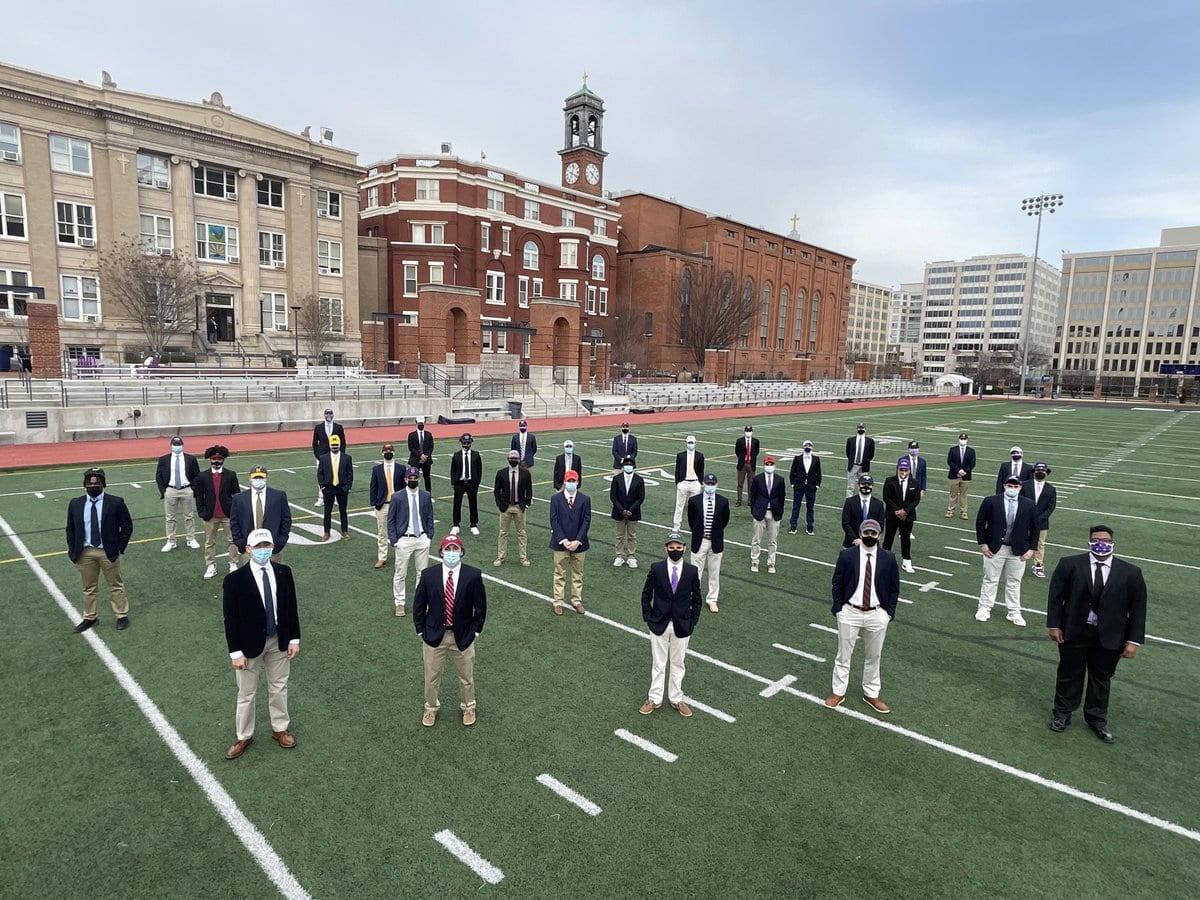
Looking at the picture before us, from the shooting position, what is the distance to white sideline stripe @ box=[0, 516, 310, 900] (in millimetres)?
4793

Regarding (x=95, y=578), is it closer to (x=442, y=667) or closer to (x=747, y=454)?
(x=442, y=667)

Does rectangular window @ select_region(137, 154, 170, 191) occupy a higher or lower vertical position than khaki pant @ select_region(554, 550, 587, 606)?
higher

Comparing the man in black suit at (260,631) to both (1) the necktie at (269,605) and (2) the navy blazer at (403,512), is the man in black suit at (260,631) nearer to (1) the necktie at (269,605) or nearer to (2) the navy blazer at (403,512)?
(1) the necktie at (269,605)

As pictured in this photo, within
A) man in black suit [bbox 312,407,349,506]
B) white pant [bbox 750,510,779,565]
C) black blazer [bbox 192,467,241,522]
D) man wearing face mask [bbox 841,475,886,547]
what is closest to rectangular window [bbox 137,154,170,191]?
man in black suit [bbox 312,407,349,506]

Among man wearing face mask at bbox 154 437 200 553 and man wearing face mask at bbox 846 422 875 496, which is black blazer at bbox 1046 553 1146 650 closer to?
man wearing face mask at bbox 846 422 875 496

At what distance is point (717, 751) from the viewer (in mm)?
6406

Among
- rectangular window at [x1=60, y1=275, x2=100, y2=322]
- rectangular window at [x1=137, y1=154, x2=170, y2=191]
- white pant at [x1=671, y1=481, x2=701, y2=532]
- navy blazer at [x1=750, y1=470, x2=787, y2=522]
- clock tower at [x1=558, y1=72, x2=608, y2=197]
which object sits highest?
clock tower at [x1=558, y1=72, x2=608, y2=197]

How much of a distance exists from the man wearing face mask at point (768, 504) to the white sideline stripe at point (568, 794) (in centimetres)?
647

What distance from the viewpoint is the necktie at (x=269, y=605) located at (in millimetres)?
6043

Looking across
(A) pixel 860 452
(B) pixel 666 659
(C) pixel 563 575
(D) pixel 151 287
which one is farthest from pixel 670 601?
(D) pixel 151 287

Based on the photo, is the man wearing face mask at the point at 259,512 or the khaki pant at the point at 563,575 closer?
the man wearing face mask at the point at 259,512

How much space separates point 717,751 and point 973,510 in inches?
548

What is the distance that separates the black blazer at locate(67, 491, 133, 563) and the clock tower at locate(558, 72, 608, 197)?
72.7 meters

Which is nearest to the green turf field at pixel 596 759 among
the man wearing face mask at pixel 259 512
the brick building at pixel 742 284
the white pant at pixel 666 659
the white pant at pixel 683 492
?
the white pant at pixel 666 659
